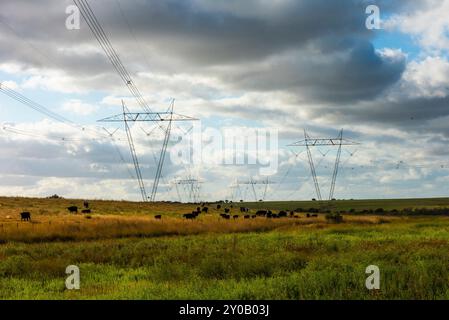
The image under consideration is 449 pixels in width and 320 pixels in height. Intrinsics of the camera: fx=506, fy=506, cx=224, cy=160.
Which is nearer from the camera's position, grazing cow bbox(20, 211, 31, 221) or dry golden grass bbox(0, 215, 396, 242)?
dry golden grass bbox(0, 215, 396, 242)

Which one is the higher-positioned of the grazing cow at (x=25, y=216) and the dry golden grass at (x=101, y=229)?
the grazing cow at (x=25, y=216)

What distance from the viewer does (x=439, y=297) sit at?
13.4 meters

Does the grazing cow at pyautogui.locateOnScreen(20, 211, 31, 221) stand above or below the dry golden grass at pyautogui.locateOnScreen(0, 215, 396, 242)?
above

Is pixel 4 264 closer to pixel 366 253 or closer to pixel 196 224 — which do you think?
pixel 366 253

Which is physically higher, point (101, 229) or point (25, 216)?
point (25, 216)

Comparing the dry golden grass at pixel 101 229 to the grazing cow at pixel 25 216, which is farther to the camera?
the grazing cow at pixel 25 216

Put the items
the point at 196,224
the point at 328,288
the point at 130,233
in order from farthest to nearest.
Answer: the point at 196,224
the point at 130,233
the point at 328,288

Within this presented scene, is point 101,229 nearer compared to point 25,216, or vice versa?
point 101,229
